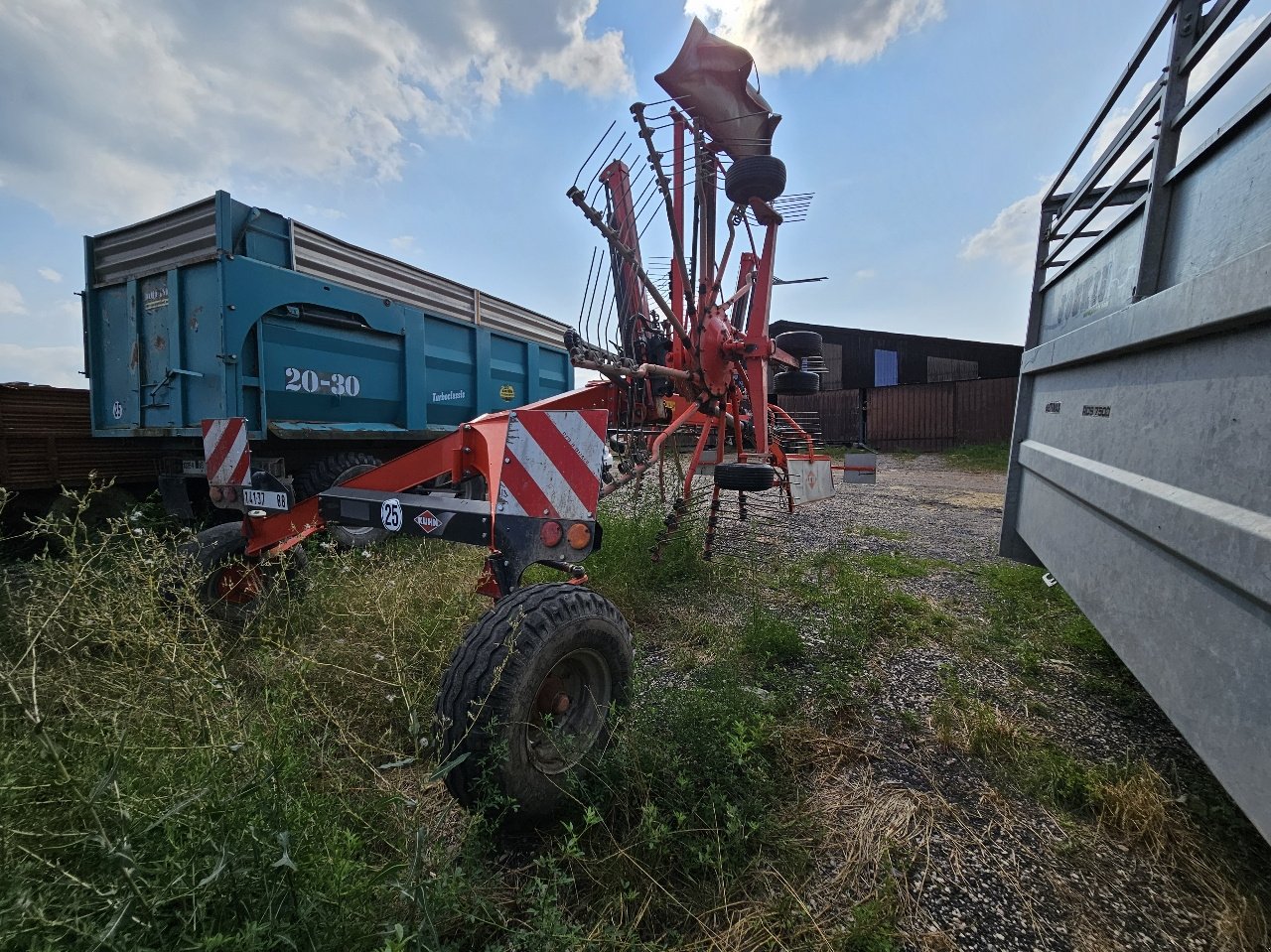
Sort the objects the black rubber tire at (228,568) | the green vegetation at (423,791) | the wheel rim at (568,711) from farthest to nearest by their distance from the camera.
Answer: the black rubber tire at (228,568), the wheel rim at (568,711), the green vegetation at (423,791)

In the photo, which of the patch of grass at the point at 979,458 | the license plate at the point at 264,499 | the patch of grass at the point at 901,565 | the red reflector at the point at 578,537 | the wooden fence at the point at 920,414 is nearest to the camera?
the red reflector at the point at 578,537

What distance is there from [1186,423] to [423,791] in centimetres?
237

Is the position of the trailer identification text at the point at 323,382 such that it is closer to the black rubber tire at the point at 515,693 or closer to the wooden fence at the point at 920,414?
the black rubber tire at the point at 515,693

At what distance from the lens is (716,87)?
4.32 m

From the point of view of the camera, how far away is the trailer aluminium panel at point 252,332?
14.1ft

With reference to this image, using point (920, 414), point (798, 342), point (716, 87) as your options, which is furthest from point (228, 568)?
point (920, 414)

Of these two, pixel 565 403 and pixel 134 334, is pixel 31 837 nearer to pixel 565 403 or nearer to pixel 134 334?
pixel 565 403

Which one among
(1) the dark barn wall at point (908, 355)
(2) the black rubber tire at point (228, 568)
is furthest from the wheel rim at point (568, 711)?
(1) the dark barn wall at point (908, 355)

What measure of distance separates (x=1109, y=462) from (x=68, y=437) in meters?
6.96

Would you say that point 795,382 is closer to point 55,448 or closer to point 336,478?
point 336,478

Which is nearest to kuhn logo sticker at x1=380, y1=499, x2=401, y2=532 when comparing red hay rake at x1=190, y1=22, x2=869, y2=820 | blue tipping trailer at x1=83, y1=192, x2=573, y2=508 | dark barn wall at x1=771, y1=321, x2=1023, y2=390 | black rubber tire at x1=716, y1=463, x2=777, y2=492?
red hay rake at x1=190, y1=22, x2=869, y2=820

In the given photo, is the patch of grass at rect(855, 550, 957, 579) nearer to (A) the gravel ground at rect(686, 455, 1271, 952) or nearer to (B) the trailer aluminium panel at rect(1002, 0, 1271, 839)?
(A) the gravel ground at rect(686, 455, 1271, 952)

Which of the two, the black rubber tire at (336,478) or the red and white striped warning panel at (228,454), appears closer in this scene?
the red and white striped warning panel at (228,454)

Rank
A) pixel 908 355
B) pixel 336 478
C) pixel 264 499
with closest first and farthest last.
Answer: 1. pixel 264 499
2. pixel 336 478
3. pixel 908 355
